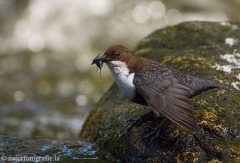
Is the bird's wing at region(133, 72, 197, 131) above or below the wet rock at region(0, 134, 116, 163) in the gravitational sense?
above

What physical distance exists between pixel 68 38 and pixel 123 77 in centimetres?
633

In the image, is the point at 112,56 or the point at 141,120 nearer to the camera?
the point at 141,120

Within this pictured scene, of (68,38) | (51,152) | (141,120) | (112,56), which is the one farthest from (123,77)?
(68,38)

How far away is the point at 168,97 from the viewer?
136 inches

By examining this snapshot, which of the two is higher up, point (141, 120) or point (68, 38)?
point (68, 38)

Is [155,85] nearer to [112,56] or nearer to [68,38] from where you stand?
[112,56]

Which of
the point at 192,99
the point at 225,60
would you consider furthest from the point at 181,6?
the point at 192,99

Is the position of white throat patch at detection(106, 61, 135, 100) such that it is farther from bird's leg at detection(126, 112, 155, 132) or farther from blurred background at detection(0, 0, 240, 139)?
blurred background at detection(0, 0, 240, 139)

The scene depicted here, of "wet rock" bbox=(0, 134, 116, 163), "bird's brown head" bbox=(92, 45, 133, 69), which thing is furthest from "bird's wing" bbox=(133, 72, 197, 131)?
"wet rock" bbox=(0, 134, 116, 163)

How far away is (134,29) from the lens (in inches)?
397

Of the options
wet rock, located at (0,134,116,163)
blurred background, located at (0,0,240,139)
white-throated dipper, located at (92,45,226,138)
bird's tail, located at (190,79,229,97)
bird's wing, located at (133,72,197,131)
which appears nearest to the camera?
bird's wing, located at (133,72,197,131)

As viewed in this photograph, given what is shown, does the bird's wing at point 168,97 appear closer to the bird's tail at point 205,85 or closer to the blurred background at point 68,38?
the bird's tail at point 205,85

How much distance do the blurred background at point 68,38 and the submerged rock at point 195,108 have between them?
3.40 meters

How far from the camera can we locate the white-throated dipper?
330cm
